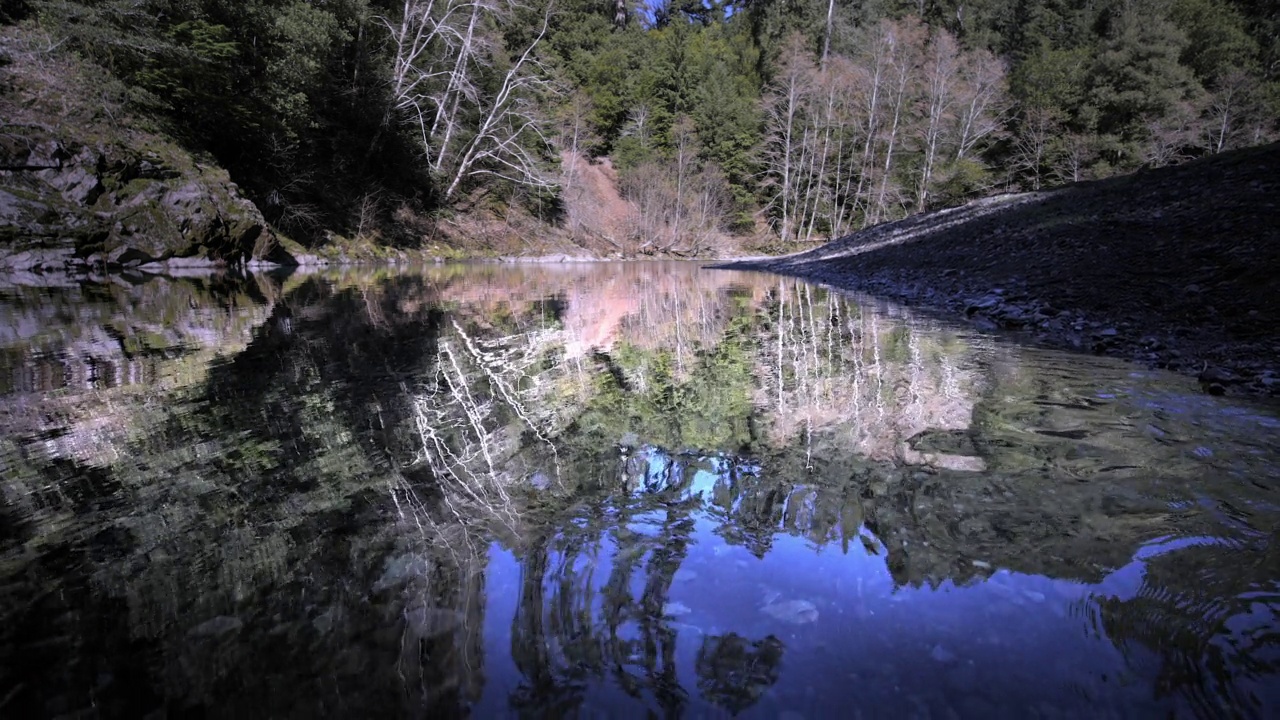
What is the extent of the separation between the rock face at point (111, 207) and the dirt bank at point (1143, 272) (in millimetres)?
16216

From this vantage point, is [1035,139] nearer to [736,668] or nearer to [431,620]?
[736,668]

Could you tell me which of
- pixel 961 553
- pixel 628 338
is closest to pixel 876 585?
pixel 961 553

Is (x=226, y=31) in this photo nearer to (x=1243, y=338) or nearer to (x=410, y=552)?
(x=410, y=552)

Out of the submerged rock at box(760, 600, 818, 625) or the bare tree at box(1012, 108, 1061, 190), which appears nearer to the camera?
the submerged rock at box(760, 600, 818, 625)

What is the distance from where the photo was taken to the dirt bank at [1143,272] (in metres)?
4.47

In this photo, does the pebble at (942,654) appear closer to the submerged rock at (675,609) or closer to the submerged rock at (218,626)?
the submerged rock at (675,609)

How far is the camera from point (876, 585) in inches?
67.3

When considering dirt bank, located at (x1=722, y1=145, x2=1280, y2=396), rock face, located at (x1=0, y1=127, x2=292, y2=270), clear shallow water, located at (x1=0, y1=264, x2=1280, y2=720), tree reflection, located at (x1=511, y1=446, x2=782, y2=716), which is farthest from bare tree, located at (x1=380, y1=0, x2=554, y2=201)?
tree reflection, located at (x1=511, y1=446, x2=782, y2=716)

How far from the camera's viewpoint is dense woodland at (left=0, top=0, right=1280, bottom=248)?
1848 centimetres

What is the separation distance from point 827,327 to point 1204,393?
134 inches

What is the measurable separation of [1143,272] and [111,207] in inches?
754

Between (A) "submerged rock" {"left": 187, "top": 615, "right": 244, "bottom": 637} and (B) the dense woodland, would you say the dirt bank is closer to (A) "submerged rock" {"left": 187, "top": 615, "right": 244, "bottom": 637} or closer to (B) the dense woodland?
(A) "submerged rock" {"left": 187, "top": 615, "right": 244, "bottom": 637}

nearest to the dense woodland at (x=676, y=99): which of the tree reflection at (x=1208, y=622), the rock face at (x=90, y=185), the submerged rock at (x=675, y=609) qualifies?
the rock face at (x=90, y=185)

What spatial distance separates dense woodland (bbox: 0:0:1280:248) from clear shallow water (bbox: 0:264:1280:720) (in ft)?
59.4
